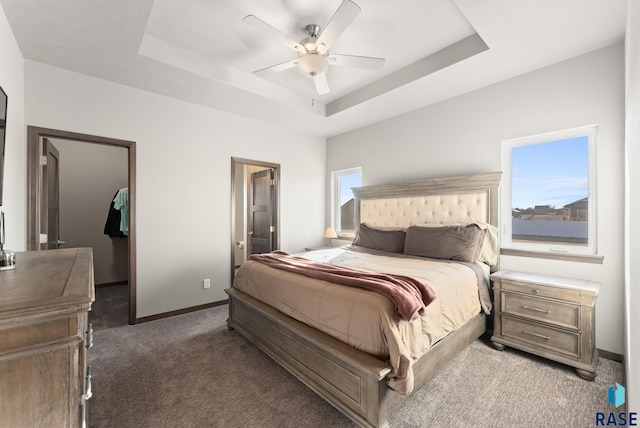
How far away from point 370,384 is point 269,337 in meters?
1.08

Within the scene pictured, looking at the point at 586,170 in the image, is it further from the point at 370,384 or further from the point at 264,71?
the point at 264,71

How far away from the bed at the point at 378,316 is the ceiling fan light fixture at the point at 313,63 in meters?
1.81

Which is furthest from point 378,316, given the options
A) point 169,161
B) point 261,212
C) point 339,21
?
point 261,212

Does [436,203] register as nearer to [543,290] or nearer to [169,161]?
[543,290]

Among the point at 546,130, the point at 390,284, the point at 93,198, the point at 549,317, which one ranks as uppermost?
the point at 546,130

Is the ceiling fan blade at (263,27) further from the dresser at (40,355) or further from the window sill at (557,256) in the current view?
the window sill at (557,256)

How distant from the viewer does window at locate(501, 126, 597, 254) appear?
262 cm

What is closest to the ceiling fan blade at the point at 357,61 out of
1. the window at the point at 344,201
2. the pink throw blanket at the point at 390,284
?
the pink throw blanket at the point at 390,284

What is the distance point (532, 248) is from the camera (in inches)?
116

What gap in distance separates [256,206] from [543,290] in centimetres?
410

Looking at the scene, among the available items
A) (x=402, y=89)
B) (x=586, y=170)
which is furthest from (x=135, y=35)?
(x=586, y=170)

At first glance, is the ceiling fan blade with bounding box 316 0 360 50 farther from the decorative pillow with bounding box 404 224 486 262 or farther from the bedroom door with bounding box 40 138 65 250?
the bedroom door with bounding box 40 138 65 250

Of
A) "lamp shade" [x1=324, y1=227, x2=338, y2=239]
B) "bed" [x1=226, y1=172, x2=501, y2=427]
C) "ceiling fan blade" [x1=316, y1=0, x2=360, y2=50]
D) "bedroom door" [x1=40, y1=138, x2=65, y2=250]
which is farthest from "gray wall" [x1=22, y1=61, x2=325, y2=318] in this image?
"ceiling fan blade" [x1=316, y1=0, x2=360, y2=50]

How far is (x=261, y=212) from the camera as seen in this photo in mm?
4914
